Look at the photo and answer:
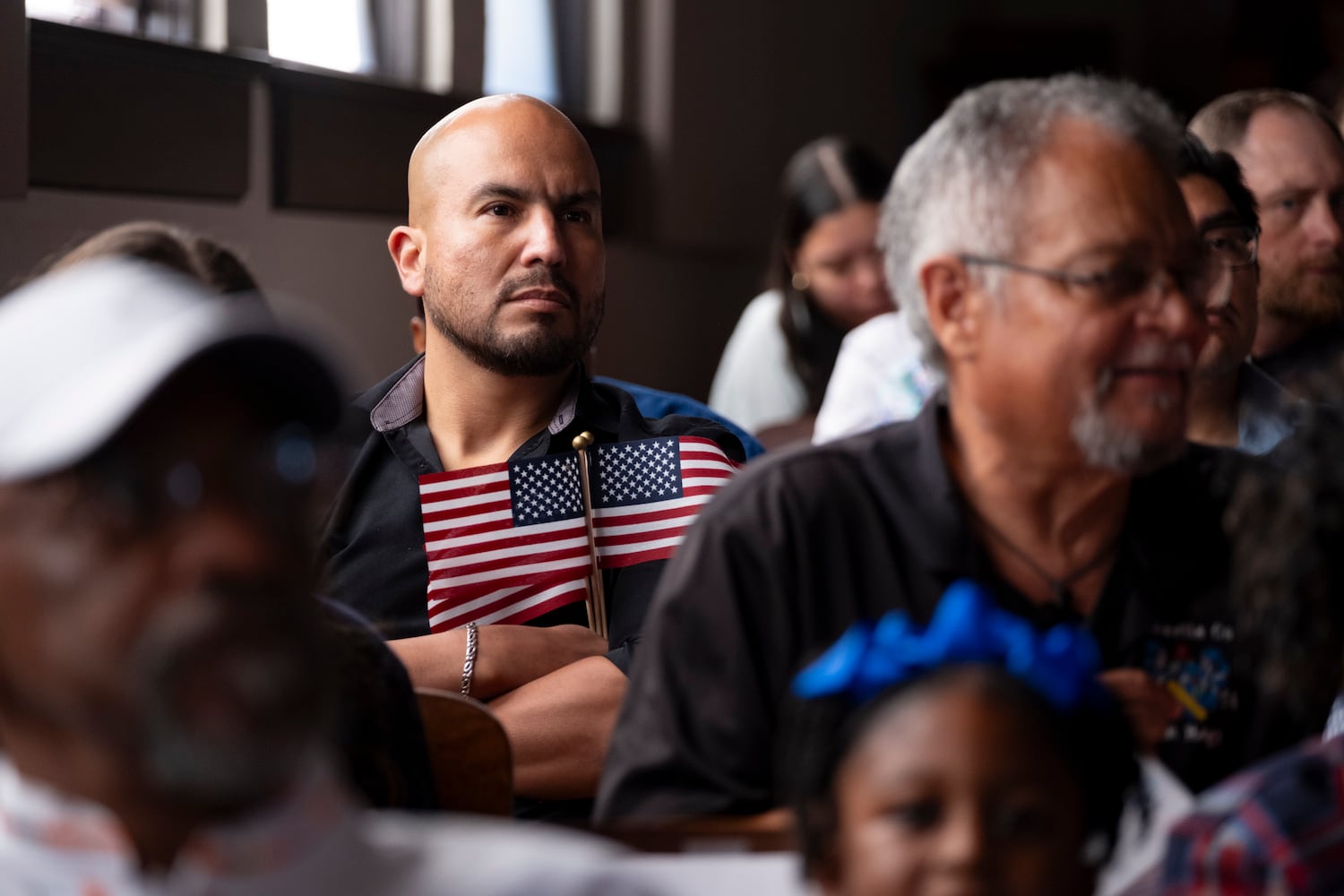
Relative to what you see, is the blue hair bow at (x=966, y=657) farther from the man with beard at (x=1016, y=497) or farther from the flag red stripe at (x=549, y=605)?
the flag red stripe at (x=549, y=605)

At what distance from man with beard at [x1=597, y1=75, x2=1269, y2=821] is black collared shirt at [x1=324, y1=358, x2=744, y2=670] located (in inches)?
25.2

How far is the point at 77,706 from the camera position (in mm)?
990

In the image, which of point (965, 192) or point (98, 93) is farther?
point (98, 93)

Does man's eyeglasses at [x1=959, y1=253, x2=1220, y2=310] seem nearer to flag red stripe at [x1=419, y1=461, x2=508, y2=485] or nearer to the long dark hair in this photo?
flag red stripe at [x1=419, y1=461, x2=508, y2=485]

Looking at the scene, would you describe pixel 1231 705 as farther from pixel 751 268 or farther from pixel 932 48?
pixel 932 48

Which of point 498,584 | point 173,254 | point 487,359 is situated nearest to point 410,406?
point 487,359

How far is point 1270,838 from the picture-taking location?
126 cm

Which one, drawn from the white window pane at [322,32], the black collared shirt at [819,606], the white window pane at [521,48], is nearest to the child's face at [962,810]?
the black collared shirt at [819,606]

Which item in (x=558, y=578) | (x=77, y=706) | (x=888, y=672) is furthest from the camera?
(x=558, y=578)

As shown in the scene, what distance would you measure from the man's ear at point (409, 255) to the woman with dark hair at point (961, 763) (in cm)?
178

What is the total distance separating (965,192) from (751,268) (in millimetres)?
6035

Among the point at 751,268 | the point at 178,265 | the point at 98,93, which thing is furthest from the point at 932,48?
the point at 178,265

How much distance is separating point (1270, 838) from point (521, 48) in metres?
5.39

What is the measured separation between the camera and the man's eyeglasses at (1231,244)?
2799mm
